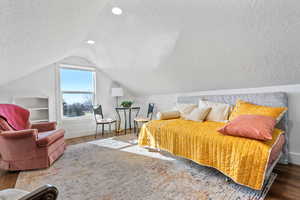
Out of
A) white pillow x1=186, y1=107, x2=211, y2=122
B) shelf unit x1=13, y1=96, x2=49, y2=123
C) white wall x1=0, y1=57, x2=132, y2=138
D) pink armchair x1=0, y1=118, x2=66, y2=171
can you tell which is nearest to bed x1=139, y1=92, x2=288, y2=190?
white pillow x1=186, y1=107, x2=211, y2=122

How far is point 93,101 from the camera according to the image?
4.46 meters

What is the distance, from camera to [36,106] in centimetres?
355

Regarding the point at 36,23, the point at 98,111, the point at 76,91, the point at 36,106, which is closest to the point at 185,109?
the point at 98,111

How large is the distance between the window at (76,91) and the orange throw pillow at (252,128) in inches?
145

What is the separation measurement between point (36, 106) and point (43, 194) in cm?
366

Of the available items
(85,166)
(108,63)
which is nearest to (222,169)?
(85,166)

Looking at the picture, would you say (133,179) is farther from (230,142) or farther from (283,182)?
(283,182)

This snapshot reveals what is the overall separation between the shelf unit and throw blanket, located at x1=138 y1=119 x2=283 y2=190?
9.31 ft

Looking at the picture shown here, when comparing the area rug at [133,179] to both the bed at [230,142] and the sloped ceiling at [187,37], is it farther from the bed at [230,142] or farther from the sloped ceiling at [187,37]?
the sloped ceiling at [187,37]

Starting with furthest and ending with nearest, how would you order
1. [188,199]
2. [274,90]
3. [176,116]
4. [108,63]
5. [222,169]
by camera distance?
[108,63]
[176,116]
[274,90]
[222,169]
[188,199]

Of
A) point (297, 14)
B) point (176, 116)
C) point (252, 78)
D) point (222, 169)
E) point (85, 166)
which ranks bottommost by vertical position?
point (85, 166)

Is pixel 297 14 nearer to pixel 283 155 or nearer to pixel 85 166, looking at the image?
pixel 283 155

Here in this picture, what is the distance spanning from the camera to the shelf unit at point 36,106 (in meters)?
3.39

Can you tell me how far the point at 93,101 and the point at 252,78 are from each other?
3.92 m
